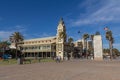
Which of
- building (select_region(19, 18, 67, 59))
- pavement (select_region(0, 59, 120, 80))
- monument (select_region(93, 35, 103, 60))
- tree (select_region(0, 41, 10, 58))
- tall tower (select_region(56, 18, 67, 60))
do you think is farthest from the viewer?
tall tower (select_region(56, 18, 67, 60))

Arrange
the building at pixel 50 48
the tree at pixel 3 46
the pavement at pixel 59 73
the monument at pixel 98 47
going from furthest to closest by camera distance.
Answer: the building at pixel 50 48 → the tree at pixel 3 46 → the monument at pixel 98 47 → the pavement at pixel 59 73

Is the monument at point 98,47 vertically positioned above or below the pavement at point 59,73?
above

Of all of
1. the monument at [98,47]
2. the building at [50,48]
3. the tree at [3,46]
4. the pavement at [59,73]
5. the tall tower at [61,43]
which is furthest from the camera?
the tall tower at [61,43]

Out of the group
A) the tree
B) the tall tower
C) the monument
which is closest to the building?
the tall tower

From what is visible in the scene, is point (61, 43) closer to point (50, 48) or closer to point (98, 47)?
point (50, 48)

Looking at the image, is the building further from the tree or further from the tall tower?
the tree

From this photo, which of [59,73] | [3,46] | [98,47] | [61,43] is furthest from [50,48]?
[59,73]

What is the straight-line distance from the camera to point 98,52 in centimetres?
4928

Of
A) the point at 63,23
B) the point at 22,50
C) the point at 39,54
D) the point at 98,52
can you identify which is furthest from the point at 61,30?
the point at 98,52

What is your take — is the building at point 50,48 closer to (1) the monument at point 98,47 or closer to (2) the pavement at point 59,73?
(1) the monument at point 98,47

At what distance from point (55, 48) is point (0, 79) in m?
80.2

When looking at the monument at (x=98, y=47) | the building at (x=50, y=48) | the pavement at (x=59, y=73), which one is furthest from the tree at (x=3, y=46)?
the pavement at (x=59, y=73)

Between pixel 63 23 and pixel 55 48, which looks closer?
pixel 55 48

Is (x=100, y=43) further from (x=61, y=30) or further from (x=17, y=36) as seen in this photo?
(x=61, y=30)
